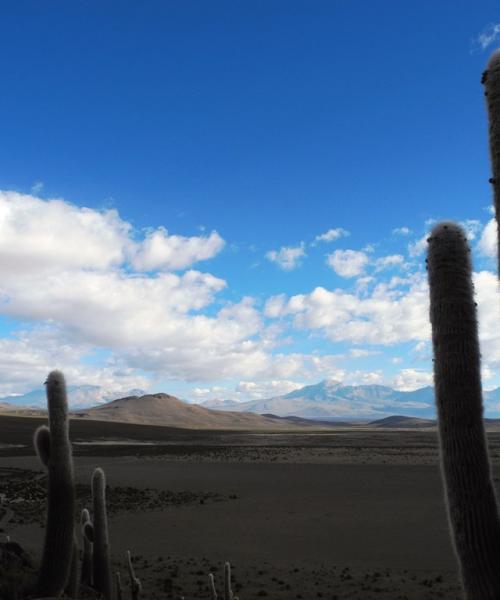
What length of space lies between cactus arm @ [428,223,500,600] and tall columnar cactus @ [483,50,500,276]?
781mm

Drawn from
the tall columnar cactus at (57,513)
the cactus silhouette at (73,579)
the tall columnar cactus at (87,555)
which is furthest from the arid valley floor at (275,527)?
the tall columnar cactus at (57,513)

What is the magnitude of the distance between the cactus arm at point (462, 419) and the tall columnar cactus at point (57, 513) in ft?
23.3

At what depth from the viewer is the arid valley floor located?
13602mm

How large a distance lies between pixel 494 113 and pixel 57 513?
8934 mm

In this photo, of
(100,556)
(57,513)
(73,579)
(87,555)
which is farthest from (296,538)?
(57,513)

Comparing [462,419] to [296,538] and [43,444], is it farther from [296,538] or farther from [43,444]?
[296,538]

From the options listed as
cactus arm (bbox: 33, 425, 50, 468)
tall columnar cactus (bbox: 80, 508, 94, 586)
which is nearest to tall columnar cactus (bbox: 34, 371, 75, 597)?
cactus arm (bbox: 33, 425, 50, 468)

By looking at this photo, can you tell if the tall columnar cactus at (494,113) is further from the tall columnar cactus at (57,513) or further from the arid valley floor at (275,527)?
the arid valley floor at (275,527)

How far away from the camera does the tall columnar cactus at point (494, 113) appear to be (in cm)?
434

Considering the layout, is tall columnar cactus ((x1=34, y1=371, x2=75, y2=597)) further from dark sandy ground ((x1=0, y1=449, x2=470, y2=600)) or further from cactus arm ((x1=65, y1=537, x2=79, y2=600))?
dark sandy ground ((x1=0, y1=449, x2=470, y2=600))

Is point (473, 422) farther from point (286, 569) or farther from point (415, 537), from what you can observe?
point (415, 537)

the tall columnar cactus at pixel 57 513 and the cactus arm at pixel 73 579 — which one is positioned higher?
the tall columnar cactus at pixel 57 513

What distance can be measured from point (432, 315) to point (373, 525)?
17246 mm

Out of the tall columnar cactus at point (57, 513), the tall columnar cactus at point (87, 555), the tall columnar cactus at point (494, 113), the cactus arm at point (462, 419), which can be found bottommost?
the tall columnar cactus at point (87, 555)
